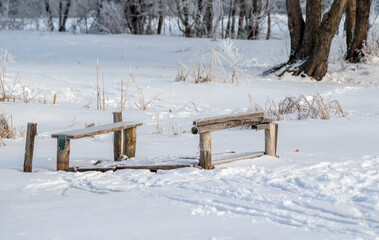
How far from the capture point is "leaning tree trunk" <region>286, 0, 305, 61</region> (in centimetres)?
1163

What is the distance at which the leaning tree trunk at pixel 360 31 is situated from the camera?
12727mm

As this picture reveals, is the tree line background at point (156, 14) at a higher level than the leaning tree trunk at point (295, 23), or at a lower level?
higher

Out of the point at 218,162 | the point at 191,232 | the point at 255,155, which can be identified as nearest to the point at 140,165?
the point at 218,162

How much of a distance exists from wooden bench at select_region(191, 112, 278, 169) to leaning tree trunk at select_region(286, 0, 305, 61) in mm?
6985

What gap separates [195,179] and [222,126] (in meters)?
0.53

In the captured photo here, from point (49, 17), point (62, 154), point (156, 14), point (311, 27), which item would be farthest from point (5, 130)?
point (49, 17)

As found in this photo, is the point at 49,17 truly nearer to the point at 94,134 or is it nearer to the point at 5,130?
the point at 5,130

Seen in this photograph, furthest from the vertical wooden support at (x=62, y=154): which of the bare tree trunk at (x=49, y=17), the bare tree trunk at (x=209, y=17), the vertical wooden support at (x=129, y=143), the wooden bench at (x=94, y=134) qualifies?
Answer: the bare tree trunk at (x=49, y=17)

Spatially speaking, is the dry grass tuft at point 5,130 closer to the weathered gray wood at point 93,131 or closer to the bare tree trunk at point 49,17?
the weathered gray wood at point 93,131

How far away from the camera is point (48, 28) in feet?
69.3

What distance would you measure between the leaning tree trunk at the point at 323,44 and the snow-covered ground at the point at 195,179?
36.7 inches

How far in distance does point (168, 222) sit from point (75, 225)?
526mm

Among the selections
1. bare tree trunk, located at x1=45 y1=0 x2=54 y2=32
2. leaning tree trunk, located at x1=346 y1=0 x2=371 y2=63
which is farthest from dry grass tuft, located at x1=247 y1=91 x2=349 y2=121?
bare tree trunk, located at x1=45 y1=0 x2=54 y2=32

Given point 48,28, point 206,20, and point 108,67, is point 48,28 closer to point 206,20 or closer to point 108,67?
point 206,20
